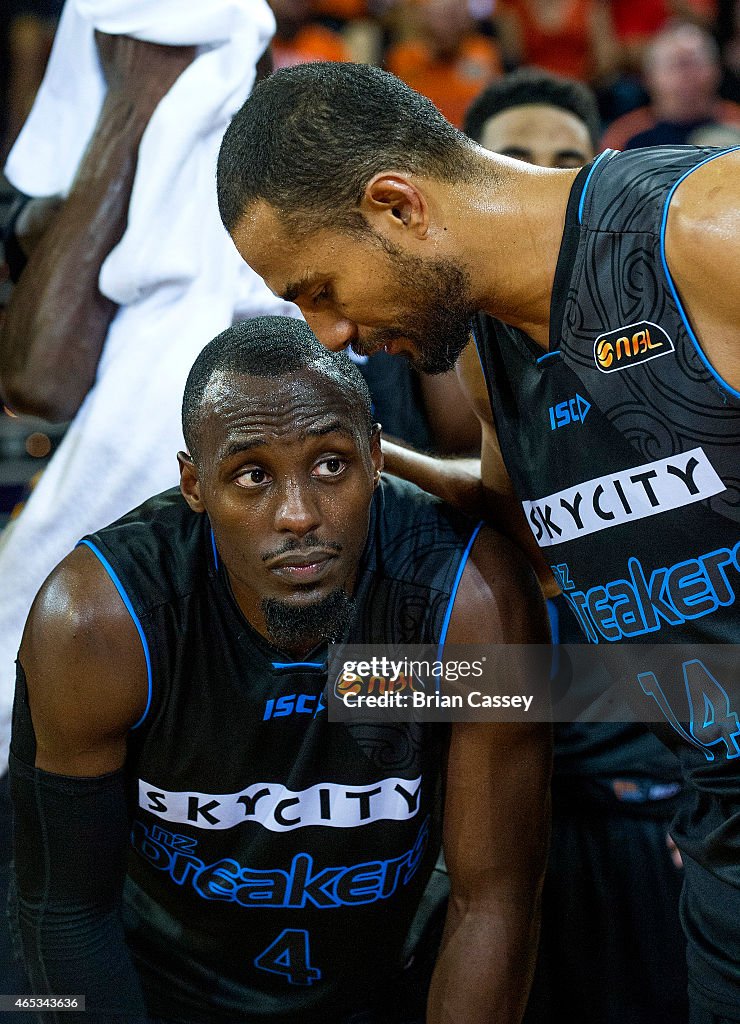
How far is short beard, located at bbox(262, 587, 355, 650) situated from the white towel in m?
0.30

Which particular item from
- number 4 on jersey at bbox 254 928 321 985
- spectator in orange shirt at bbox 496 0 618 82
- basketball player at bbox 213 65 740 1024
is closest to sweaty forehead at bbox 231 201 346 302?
basketball player at bbox 213 65 740 1024

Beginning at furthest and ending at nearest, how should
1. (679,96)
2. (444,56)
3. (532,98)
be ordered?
1. (679,96)
2. (444,56)
3. (532,98)

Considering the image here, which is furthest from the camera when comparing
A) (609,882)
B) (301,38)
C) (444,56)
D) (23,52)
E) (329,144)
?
(444,56)

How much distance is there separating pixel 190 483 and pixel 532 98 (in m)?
1.21

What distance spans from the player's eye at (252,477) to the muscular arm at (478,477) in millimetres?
249

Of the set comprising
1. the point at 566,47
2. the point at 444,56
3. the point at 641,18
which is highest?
the point at 641,18

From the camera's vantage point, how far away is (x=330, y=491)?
1190 millimetres

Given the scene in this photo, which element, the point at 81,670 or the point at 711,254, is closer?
the point at 711,254

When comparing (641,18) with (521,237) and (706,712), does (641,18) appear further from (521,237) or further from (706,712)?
(706,712)

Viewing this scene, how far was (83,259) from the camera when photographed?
4.57 ft

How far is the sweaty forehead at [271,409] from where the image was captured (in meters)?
1.17

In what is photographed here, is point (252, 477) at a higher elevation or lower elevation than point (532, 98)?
lower

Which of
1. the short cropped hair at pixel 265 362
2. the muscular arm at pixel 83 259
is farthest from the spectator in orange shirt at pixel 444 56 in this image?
the short cropped hair at pixel 265 362

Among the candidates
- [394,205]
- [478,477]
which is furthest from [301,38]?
[394,205]
